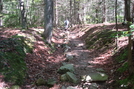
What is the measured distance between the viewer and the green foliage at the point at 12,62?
4395 millimetres

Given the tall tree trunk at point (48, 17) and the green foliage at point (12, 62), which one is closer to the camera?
the green foliage at point (12, 62)

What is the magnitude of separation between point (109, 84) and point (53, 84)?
2080 millimetres

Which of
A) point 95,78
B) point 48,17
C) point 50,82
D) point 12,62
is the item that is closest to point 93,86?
point 95,78

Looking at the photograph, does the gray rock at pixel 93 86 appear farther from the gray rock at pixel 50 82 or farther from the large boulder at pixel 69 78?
the gray rock at pixel 50 82

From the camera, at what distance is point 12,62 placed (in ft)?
16.5

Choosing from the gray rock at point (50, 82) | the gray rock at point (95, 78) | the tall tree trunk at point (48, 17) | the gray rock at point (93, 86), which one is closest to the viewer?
the gray rock at point (93, 86)

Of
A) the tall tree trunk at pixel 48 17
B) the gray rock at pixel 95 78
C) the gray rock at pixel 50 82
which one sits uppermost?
the tall tree trunk at pixel 48 17

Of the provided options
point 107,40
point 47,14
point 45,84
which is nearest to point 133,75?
point 45,84

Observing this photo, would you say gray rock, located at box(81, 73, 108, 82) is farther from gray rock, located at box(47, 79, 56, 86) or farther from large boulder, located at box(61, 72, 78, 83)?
gray rock, located at box(47, 79, 56, 86)

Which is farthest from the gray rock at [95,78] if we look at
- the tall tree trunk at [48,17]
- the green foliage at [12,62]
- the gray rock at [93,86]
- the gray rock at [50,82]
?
the tall tree trunk at [48,17]

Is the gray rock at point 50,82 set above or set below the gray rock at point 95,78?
below

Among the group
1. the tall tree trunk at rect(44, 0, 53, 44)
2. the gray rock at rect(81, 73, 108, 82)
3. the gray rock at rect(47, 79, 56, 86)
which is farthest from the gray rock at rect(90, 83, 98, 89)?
the tall tree trunk at rect(44, 0, 53, 44)

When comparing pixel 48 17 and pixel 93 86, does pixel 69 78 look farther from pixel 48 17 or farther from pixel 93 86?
pixel 48 17

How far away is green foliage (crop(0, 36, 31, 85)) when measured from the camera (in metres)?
4.39
